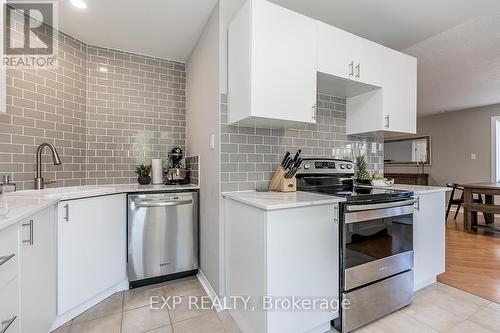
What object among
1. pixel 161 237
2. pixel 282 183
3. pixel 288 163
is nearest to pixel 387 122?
pixel 288 163

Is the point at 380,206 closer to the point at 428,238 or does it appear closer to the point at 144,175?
the point at 428,238

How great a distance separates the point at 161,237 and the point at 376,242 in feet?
5.92

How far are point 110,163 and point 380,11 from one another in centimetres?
300

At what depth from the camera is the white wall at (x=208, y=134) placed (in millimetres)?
1925

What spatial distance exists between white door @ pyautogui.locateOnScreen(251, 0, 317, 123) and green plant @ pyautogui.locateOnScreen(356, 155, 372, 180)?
43.9 inches

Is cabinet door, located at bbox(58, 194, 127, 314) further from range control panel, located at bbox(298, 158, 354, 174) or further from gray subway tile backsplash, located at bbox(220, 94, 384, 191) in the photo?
range control panel, located at bbox(298, 158, 354, 174)

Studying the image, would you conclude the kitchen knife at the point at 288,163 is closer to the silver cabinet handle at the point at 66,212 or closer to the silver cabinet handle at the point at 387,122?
the silver cabinet handle at the point at 387,122

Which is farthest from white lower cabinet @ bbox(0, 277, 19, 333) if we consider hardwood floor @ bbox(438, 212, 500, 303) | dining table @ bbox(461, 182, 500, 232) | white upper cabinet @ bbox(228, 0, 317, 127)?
dining table @ bbox(461, 182, 500, 232)

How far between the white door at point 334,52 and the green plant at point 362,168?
0.96m

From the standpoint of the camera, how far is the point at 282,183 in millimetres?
1911

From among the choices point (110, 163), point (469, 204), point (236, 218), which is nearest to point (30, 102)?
point (110, 163)

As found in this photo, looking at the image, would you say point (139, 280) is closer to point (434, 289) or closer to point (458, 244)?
point (434, 289)

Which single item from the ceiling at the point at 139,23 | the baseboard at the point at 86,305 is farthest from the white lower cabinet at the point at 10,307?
the ceiling at the point at 139,23

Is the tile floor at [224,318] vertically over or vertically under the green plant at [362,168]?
under
